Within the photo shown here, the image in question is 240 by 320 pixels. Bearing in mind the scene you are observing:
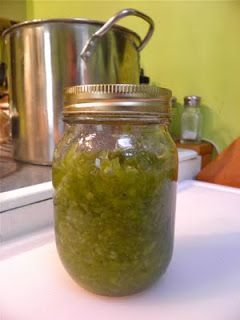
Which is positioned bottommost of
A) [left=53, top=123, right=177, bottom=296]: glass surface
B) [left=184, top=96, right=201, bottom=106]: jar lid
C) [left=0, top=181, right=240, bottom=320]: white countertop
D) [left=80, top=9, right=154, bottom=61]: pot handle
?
[left=0, top=181, right=240, bottom=320]: white countertop

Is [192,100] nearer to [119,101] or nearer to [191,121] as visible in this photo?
[191,121]

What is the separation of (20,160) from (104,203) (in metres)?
0.40

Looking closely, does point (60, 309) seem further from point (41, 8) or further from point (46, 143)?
point (41, 8)

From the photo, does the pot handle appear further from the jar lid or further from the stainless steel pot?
the jar lid

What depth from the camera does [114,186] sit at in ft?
0.84

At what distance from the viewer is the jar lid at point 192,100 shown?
748mm

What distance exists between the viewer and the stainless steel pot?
521 millimetres

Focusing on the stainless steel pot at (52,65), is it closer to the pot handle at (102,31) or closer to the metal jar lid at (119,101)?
the pot handle at (102,31)

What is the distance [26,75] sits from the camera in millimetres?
557

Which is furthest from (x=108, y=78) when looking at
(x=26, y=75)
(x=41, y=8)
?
(x=41, y=8)

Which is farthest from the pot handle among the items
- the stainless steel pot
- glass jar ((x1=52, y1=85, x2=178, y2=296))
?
glass jar ((x1=52, y1=85, x2=178, y2=296))

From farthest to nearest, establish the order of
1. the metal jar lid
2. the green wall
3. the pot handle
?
1. the green wall
2. the pot handle
3. the metal jar lid

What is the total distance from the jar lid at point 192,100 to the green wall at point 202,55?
0.04 metres

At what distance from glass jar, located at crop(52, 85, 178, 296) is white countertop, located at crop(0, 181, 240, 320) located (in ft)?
0.05
